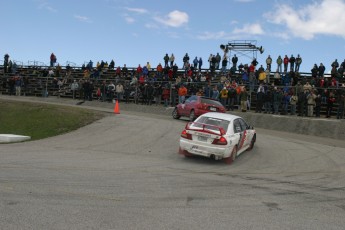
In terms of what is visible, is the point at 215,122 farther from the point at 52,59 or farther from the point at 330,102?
the point at 52,59

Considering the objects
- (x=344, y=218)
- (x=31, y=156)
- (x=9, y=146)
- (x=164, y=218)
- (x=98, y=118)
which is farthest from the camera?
(x=98, y=118)

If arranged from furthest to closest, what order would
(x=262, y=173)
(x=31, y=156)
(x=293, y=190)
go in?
1. (x=31, y=156)
2. (x=262, y=173)
3. (x=293, y=190)

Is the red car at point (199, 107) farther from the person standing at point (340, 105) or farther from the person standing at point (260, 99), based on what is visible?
the person standing at point (340, 105)

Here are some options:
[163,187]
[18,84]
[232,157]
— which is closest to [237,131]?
[232,157]

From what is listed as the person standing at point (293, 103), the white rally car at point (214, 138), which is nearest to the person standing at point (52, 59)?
the person standing at point (293, 103)

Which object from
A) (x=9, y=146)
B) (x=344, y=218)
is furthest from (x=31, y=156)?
(x=344, y=218)

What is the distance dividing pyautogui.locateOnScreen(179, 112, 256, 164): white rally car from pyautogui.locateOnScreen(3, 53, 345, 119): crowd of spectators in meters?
11.6

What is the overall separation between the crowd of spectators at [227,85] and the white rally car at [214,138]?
11.6 m

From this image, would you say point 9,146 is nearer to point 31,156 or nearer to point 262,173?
point 31,156

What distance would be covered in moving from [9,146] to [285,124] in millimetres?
14440

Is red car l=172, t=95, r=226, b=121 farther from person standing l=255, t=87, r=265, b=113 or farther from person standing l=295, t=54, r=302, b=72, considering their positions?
person standing l=295, t=54, r=302, b=72

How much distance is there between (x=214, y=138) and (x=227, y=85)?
1490cm

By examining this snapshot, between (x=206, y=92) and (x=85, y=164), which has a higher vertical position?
(x=206, y=92)

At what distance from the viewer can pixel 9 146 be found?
1568 centimetres
